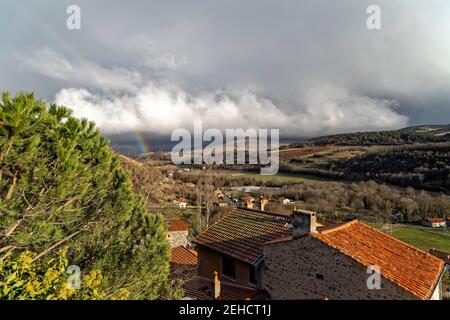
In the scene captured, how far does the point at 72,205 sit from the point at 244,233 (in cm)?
1098

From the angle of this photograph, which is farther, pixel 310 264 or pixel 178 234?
pixel 178 234

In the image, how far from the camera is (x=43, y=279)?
4.77 meters

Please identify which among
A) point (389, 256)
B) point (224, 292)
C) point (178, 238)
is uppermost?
point (389, 256)

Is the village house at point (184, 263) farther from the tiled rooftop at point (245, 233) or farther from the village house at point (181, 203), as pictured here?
the village house at point (181, 203)

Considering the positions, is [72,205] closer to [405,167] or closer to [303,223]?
[303,223]

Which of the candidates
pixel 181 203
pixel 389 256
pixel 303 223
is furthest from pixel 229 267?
pixel 181 203

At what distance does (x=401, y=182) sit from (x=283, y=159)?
51118 mm

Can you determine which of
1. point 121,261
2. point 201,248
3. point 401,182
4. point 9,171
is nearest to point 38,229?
point 9,171

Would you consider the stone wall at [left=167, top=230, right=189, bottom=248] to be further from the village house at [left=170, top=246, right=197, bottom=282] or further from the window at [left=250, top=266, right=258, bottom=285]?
the window at [left=250, top=266, right=258, bottom=285]

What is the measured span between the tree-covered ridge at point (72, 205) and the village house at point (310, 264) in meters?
5.12

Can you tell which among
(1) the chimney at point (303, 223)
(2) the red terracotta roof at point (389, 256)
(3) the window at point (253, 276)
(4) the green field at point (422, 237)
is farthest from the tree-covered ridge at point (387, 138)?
(1) the chimney at point (303, 223)

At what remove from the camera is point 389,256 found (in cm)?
1264

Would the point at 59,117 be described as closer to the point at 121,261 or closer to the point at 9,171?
the point at 9,171

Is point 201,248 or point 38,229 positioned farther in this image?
point 201,248
